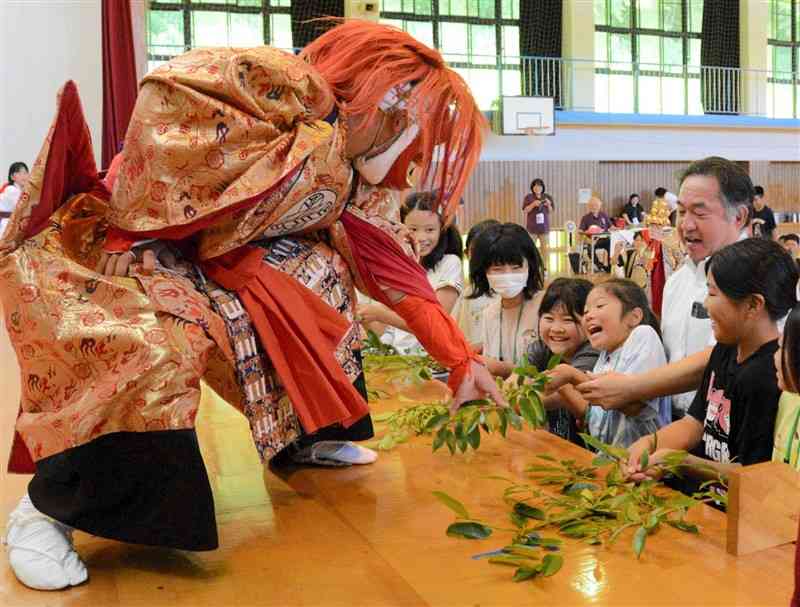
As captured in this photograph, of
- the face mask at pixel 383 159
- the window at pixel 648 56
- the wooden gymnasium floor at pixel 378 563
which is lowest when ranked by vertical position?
the wooden gymnasium floor at pixel 378 563

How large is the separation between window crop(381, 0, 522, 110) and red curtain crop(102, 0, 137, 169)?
30.6 feet

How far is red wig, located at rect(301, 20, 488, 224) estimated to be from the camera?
170cm

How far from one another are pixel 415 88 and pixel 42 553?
104 centimetres

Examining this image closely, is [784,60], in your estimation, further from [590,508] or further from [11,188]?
[590,508]

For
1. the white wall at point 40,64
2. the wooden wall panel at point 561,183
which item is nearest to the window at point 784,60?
the wooden wall panel at point 561,183

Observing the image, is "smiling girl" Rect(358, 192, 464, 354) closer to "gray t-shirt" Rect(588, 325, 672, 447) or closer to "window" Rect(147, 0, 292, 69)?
"gray t-shirt" Rect(588, 325, 672, 447)

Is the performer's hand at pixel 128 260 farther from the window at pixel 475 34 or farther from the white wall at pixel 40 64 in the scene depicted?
the window at pixel 475 34

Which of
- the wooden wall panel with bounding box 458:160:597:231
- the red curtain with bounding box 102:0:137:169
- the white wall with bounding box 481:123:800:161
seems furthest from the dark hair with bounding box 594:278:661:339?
the wooden wall panel with bounding box 458:160:597:231

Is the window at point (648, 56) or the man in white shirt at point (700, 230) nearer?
the man in white shirt at point (700, 230)

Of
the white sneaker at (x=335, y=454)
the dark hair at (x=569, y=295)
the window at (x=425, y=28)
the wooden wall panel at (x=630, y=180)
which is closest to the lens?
the white sneaker at (x=335, y=454)

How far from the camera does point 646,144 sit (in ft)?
47.8

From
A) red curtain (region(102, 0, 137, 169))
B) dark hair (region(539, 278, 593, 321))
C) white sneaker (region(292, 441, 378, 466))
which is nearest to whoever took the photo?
white sneaker (region(292, 441, 378, 466))

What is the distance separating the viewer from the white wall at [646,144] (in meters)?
13.9

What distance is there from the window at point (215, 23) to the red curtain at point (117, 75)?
7.72m
